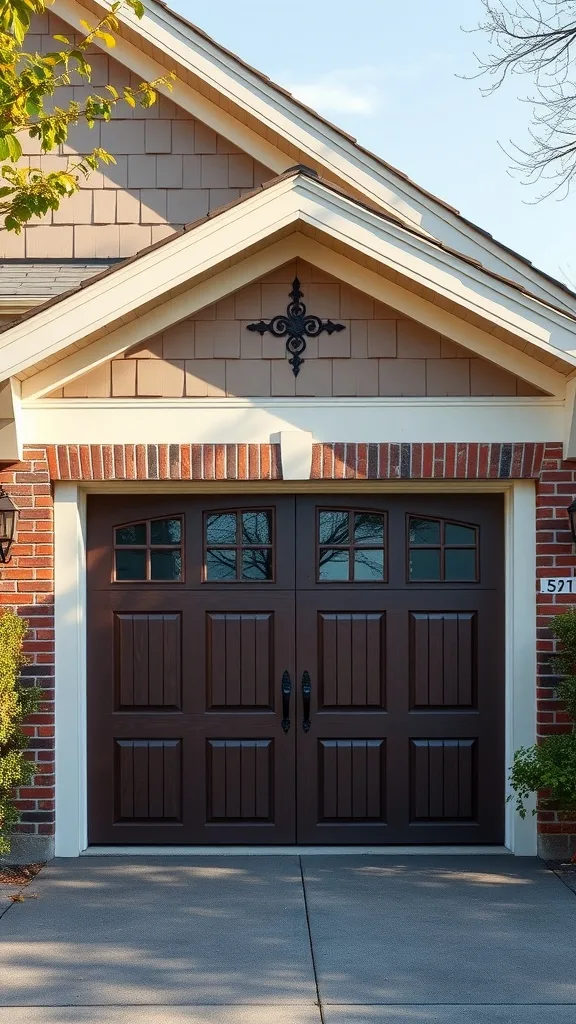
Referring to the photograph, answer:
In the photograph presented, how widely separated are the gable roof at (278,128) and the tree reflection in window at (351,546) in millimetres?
2130

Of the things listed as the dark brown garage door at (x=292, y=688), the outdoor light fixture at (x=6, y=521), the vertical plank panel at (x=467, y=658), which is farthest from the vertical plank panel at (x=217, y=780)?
the outdoor light fixture at (x=6, y=521)

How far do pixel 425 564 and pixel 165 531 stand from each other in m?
1.81

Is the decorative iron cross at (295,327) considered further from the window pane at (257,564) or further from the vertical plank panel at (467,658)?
the vertical plank panel at (467,658)

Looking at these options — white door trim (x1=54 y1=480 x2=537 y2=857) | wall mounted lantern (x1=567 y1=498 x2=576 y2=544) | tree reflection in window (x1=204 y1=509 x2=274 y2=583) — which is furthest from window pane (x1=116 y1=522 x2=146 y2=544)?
wall mounted lantern (x1=567 y1=498 x2=576 y2=544)

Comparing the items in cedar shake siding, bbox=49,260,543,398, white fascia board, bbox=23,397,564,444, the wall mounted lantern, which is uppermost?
cedar shake siding, bbox=49,260,543,398

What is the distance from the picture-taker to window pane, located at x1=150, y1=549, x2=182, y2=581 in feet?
22.7

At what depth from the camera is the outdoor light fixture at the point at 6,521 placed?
6430 mm

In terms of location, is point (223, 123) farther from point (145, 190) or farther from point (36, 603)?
point (36, 603)

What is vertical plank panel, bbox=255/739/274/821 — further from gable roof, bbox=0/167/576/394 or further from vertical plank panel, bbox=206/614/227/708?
gable roof, bbox=0/167/576/394

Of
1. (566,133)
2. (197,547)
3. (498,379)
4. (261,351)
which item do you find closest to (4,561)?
(197,547)

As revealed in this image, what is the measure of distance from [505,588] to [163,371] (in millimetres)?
2732

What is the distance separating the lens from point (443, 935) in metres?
5.18

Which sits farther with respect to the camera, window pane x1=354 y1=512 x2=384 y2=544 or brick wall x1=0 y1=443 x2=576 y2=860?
window pane x1=354 y1=512 x2=384 y2=544

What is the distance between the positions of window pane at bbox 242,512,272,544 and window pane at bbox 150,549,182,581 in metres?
0.48
